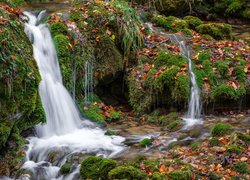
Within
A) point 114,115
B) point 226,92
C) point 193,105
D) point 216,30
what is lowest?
point 114,115

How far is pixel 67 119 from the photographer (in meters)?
7.90

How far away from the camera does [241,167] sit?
5.26m

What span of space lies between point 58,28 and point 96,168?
14.5 feet

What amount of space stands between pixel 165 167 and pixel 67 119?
3.09 meters

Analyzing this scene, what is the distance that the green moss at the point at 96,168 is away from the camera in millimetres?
5293

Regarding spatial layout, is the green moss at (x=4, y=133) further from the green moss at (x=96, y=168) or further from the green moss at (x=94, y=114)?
the green moss at (x=94, y=114)

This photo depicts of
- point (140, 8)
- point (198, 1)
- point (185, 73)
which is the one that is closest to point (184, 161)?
point (185, 73)

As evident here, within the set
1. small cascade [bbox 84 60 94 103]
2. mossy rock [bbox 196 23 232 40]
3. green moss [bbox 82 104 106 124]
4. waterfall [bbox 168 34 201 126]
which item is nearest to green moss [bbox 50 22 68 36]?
small cascade [bbox 84 60 94 103]

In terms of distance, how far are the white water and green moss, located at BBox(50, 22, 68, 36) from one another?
139 millimetres

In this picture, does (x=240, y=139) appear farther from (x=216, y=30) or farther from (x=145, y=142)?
(x=216, y=30)

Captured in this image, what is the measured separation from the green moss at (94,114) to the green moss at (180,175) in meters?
3.41

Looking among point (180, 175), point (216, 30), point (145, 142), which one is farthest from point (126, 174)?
point (216, 30)

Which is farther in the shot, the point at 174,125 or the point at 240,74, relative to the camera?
the point at 240,74

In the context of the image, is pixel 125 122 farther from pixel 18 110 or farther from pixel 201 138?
pixel 18 110
